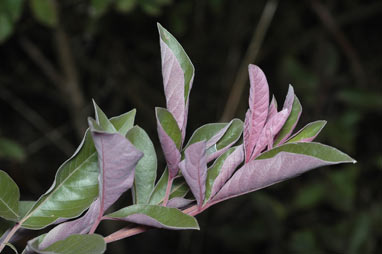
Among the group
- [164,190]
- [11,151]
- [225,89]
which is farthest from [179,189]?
[225,89]

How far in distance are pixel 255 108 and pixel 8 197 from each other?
24cm

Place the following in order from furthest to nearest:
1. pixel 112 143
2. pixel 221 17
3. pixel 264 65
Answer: pixel 264 65 < pixel 221 17 < pixel 112 143

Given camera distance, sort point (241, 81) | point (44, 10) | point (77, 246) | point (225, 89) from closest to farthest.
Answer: point (77, 246), point (44, 10), point (241, 81), point (225, 89)

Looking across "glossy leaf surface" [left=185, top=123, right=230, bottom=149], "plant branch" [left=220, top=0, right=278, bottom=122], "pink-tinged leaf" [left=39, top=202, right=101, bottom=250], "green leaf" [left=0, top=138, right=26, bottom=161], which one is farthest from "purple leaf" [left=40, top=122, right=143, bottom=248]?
"plant branch" [left=220, top=0, right=278, bottom=122]

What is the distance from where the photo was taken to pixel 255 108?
470mm

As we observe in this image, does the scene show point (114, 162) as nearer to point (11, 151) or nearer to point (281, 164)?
point (281, 164)

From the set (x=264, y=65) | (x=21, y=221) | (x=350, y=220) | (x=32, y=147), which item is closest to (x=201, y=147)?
(x=21, y=221)

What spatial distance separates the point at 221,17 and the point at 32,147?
1.40 m

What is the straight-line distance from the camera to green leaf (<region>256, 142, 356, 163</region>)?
407 mm

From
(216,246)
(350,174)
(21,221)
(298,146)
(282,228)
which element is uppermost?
(298,146)

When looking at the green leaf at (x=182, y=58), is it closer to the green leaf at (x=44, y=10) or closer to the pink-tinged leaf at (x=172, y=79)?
the pink-tinged leaf at (x=172, y=79)

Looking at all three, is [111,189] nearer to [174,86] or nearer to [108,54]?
[174,86]

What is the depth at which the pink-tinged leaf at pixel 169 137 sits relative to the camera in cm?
44

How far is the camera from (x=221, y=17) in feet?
10.9
